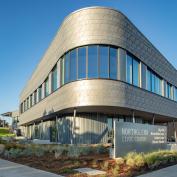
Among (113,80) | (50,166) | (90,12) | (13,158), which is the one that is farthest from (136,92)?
(50,166)

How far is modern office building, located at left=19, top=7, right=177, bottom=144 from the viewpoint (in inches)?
964

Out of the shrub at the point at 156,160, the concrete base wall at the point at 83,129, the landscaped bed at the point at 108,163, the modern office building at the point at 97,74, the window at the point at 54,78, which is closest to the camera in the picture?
the landscaped bed at the point at 108,163

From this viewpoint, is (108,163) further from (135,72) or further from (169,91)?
(169,91)

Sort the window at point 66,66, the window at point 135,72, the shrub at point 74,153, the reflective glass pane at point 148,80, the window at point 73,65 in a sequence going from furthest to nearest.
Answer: the reflective glass pane at point 148,80 < the window at point 135,72 < the window at point 66,66 < the window at point 73,65 < the shrub at point 74,153

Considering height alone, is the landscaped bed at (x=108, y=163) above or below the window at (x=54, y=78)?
below

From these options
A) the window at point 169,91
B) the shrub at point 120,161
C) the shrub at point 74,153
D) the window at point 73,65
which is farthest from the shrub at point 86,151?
the window at point 169,91

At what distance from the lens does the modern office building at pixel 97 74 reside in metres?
24.5

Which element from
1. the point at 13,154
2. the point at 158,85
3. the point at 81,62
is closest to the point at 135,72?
the point at 81,62

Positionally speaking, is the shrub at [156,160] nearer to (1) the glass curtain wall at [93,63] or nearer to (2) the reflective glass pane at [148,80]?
(1) the glass curtain wall at [93,63]

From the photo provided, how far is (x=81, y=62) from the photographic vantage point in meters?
25.0

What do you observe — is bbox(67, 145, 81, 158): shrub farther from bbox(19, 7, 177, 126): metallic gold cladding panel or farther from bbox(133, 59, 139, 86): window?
bbox(133, 59, 139, 86): window

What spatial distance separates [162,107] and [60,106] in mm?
13027

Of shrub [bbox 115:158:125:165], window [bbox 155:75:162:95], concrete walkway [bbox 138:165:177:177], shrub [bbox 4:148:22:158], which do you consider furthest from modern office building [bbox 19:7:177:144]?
concrete walkway [bbox 138:165:177:177]

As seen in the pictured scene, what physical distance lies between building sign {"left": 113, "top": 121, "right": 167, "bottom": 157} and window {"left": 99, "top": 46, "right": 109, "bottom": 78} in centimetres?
621
